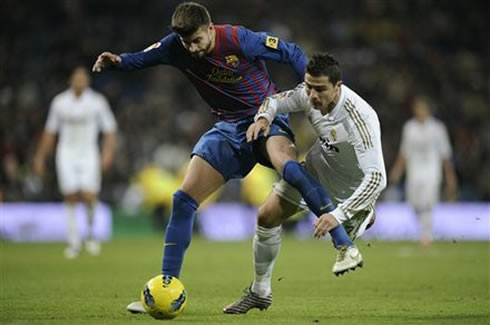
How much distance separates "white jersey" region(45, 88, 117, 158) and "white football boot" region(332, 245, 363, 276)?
28.2 feet

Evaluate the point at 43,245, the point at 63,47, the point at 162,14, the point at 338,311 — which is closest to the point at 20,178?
the point at 43,245

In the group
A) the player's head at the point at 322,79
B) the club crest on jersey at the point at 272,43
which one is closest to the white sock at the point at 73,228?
the club crest on jersey at the point at 272,43

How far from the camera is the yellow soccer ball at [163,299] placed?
7.09 meters

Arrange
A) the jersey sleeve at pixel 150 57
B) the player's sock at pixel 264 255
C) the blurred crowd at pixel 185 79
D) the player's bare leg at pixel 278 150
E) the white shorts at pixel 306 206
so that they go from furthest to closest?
the blurred crowd at pixel 185 79 < the player's sock at pixel 264 255 < the jersey sleeve at pixel 150 57 < the white shorts at pixel 306 206 < the player's bare leg at pixel 278 150

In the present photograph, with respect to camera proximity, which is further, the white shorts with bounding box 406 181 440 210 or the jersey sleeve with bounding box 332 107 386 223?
the white shorts with bounding box 406 181 440 210

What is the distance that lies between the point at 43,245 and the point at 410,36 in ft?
36.6

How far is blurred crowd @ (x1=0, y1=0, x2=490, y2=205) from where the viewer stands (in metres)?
21.1

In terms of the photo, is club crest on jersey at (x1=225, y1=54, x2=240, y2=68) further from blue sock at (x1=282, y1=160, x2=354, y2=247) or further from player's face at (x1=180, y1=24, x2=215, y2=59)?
blue sock at (x1=282, y1=160, x2=354, y2=247)

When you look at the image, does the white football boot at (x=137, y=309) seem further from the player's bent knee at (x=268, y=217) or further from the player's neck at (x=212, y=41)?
the player's neck at (x=212, y=41)

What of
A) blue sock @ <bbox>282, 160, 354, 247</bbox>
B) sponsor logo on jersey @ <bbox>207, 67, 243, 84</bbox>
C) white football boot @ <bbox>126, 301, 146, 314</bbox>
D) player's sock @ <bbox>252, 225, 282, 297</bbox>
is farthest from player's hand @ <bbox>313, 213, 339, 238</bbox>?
white football boot @ <bbox>126, 301, 146, 314</bbox>

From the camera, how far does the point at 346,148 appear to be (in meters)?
7.44

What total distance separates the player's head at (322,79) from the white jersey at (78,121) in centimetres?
803

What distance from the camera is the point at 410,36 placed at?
24.2 metres

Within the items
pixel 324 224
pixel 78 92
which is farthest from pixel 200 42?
pixel 78 92
